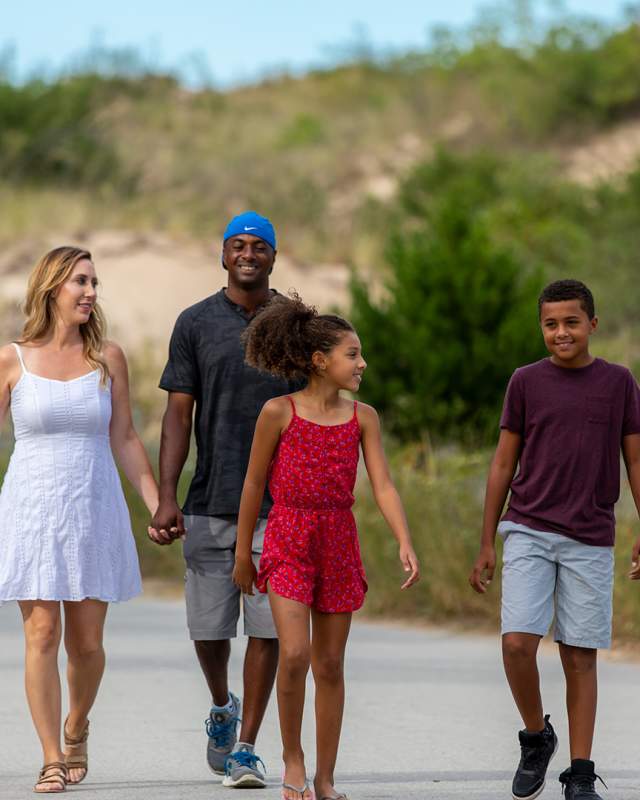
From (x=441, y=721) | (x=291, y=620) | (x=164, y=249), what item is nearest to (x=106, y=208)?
(x=164, y=249)

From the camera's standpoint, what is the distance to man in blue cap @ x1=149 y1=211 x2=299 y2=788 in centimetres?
682

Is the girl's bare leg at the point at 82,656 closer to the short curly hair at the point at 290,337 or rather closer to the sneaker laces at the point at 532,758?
the short curly hair at the point at 290,337

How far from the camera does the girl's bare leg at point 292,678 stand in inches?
235

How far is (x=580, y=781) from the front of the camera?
6.04 meters

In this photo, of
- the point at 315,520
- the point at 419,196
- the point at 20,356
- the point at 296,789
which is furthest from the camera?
the point at 419,196

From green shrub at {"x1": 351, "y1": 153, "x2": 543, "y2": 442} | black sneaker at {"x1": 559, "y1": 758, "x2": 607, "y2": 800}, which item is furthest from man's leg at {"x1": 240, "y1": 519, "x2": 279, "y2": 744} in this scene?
green shrub at {"x1": 351, "y1": 153, "x2": 543, "y2": 442}

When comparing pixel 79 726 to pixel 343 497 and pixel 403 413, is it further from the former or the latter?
pixel 403 413

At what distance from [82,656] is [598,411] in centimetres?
→ 208

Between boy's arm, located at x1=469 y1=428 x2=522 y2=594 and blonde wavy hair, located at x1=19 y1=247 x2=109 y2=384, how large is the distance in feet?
4.95

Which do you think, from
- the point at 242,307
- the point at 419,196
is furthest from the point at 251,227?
the point at 419,196

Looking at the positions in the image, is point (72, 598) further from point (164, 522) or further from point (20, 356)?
point (20, 356)

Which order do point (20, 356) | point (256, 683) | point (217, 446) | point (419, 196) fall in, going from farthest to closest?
point (419, 196) < point (217, 446) < point (20, 356) < point (256, 683)

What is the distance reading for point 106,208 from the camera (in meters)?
30.3

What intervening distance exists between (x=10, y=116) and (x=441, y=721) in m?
26.7
